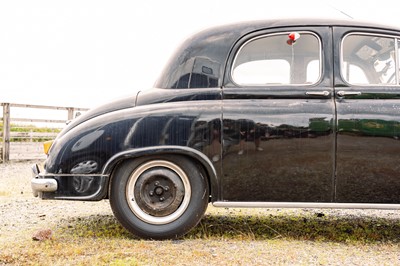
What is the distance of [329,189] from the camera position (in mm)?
3615

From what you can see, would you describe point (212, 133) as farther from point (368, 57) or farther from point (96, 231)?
point (368, 57)

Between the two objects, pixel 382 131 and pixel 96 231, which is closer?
pixel 382 131

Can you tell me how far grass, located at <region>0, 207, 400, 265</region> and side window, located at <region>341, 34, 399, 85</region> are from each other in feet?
4.65

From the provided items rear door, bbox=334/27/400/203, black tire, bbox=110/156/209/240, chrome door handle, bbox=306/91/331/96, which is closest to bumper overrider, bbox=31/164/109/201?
black tire, bbox=110/156/209/240

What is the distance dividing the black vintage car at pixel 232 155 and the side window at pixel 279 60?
15 centimetres

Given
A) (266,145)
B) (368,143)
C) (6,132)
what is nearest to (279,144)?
(266,145)

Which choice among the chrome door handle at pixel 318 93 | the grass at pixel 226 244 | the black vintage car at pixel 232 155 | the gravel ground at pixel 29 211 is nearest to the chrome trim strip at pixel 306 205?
the black vintage car at pixel 232 155

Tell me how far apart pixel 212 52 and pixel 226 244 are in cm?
167

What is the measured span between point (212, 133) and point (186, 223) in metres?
0.78

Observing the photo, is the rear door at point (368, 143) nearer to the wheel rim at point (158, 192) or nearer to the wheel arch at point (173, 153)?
the wheel arch at point (173, 153)

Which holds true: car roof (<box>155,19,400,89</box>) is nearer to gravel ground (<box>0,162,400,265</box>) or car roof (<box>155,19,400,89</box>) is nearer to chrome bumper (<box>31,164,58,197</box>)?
chrome bumper (<box>31,164,58,197</box>)

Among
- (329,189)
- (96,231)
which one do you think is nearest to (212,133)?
(329,189)

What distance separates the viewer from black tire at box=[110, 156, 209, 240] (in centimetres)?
359

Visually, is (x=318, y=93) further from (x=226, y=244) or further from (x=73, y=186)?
(x=73, y=186)
